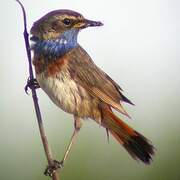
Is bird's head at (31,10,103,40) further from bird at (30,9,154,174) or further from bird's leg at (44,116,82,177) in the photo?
bird's leg at (44,116,82,177)

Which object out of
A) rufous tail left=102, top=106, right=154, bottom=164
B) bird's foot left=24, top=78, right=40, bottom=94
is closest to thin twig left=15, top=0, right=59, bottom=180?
bird's foot left=24, top=78, right=40, bottom=94

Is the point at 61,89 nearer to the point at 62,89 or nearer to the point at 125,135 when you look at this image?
the point at 62,89

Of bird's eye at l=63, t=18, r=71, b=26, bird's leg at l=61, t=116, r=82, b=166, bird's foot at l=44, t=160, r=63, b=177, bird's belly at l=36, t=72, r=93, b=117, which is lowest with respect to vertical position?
bird's foot at l=44, t=160, r=63, b=177

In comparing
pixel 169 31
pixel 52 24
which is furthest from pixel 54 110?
pixel 169 31

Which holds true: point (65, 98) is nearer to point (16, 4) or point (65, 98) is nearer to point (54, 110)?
point (54, 110)

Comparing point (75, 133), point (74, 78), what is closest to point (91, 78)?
point (74, 78)

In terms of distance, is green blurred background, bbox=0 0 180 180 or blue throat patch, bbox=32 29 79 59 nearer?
blue throat patch, bbox=32 29 79 59
